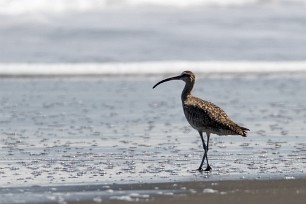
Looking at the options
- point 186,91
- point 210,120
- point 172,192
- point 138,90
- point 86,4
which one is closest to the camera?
point 172,192

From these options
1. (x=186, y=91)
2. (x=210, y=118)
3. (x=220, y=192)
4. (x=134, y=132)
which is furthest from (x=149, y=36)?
(x=220, y=192)

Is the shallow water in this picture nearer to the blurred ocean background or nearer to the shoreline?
the shoreline

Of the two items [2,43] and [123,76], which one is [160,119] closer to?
[123,76]

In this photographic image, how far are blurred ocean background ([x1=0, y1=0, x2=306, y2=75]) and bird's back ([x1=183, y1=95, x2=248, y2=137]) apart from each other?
7.04 m

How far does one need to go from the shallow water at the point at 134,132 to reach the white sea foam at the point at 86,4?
24.5 feet

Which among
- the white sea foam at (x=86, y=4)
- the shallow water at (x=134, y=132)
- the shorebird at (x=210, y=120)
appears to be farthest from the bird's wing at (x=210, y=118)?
the white sea foam at (x=86, y=4)

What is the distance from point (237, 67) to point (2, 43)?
464 centimetres

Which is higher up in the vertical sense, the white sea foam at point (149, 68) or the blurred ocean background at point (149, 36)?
the blurred ocean background at point (149, 36)

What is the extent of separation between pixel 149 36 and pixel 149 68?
2950mm

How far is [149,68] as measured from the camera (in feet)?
54.4

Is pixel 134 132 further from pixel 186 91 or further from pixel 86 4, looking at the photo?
pixel 86 4

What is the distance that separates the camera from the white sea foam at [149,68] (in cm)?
1597

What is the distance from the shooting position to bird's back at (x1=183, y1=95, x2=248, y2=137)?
8883 mm

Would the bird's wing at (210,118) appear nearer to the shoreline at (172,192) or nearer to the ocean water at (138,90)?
the ocean water at (138,90)
